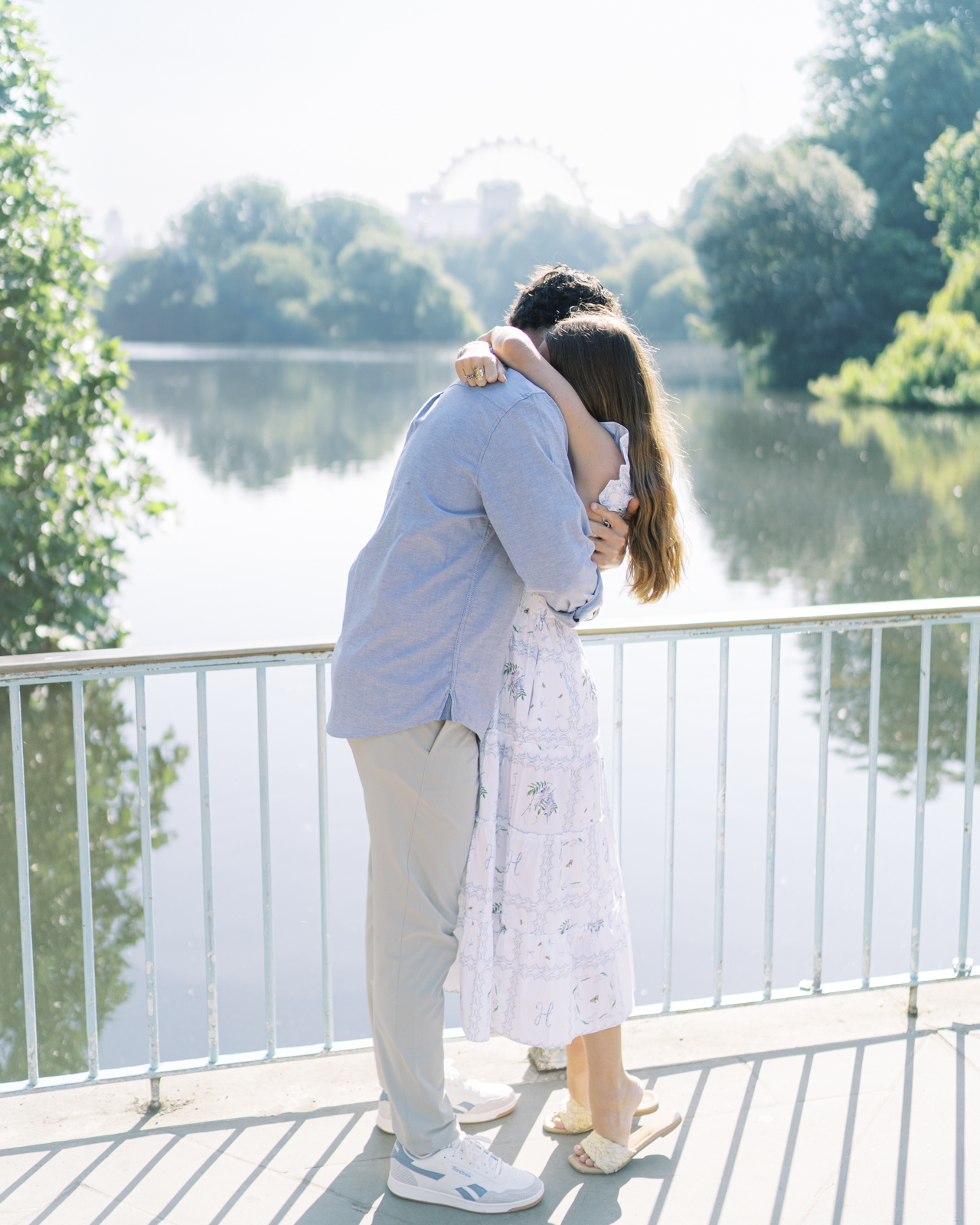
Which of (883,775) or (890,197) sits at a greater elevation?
(890,197)

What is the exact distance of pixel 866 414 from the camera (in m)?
30.8

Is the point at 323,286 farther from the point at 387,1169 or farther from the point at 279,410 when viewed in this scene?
the point at 387,1169

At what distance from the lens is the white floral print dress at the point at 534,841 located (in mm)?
2096

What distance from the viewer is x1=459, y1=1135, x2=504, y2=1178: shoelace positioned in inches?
84.7

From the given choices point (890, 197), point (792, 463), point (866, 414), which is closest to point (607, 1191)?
point (792, 463)

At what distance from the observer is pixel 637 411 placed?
2066 millimetres

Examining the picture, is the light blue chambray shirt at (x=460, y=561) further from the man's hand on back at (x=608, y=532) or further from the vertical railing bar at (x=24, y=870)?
the vertical railing bar at (x=24, y=870)

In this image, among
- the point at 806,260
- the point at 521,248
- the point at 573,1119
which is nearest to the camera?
the point at 573,1119

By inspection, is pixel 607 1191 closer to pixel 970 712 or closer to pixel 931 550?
pixel 970 712

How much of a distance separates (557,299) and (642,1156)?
1.55 m

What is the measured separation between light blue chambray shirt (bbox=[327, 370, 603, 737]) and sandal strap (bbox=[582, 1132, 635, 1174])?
0.81 meters

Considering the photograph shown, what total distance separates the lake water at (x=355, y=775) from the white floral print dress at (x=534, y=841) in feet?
1.06

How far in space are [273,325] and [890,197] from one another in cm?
3721

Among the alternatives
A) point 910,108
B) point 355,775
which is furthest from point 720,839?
point 910,108
